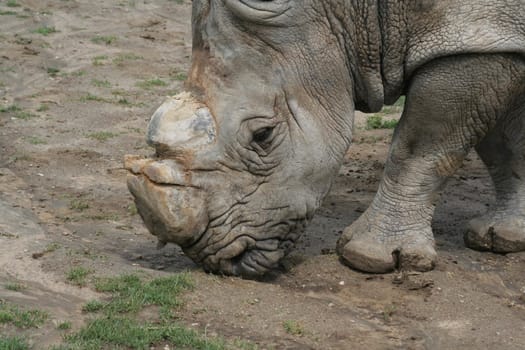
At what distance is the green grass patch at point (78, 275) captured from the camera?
5.53 m

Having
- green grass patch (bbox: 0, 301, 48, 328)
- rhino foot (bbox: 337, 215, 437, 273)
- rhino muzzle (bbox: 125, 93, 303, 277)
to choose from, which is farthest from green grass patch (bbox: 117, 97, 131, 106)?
green grass patch (bbox: 0, 301, 48, 328)

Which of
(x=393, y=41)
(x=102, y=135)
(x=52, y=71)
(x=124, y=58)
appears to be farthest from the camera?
(x=124, y=58)

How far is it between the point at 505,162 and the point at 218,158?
2.30m

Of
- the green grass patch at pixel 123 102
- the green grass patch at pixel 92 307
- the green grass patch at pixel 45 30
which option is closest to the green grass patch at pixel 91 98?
the green grass patch at pixel 123 102

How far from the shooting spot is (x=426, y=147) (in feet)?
20.0

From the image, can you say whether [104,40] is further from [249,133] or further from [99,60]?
[249,133]

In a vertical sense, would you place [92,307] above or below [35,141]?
above

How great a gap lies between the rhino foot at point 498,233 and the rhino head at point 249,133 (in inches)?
54.7

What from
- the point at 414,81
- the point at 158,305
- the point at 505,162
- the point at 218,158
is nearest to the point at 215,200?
the point at 218,158

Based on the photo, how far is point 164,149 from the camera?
17.8 ft

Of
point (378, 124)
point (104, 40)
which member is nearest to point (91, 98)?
point (378, 124)

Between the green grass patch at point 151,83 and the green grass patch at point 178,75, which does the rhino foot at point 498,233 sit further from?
the green grass patch at point 178,75

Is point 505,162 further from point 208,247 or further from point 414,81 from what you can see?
point 208,247

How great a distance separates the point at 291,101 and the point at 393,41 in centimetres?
66
